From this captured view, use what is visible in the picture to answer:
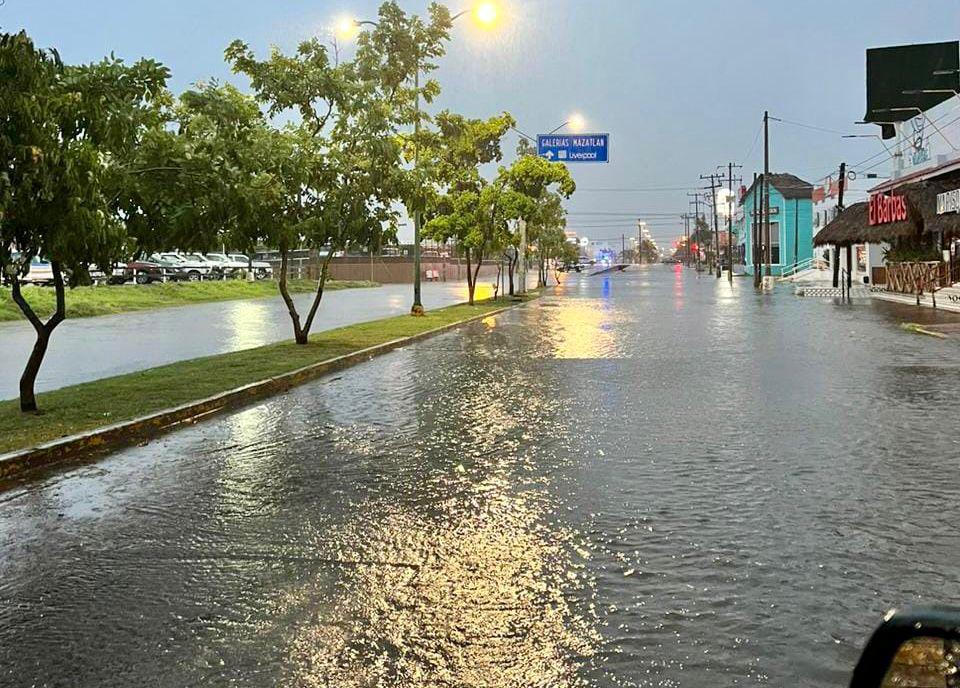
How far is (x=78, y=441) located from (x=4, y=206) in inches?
93.0

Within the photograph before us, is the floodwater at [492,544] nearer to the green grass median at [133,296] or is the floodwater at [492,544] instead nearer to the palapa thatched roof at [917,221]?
the green grass median at [133,296]

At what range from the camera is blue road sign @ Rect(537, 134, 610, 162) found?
4584 cm

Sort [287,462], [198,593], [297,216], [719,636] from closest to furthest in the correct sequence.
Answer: [719,636] → [198,593] → [287,462] → [297,216]

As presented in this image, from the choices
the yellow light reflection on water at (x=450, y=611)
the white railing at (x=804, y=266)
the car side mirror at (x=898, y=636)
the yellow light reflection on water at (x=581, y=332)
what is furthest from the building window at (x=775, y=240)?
the car side mirror at (x=898, y=636)

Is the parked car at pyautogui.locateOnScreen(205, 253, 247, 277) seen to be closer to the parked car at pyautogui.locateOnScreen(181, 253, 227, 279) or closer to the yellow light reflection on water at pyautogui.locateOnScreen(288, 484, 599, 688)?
the parked car at pyautogui.locateOnScreen(181, 253, 227, 279)

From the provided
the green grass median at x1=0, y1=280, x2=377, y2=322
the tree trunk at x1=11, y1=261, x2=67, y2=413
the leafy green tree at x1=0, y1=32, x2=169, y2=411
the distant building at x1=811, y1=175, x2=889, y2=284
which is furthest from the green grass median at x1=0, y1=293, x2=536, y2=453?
the distant building at x1=811, y1=175, x2=889, y2=284

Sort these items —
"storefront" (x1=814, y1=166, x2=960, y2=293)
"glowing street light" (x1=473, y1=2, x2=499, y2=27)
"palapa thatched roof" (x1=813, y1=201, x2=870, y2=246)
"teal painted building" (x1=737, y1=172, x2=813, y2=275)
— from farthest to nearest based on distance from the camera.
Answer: "teal painted building" (x1=737, y1=172, x2=813, y2=275) → "palapa thatched roof" (x1=813, y1=201, x2=870, y2=246) → "storefront" (x1=814, y1=166, x2=960, y2=293) → "glowing street light" (x1=473, y1=2, x2=499, y2=27)

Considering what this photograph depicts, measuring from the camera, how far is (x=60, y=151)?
34.1 feet

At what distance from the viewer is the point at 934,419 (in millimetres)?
11148

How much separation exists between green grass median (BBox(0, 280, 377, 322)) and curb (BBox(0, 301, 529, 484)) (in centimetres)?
1211

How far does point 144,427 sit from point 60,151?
2.96 meters

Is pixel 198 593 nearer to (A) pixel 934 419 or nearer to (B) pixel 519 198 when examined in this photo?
(A) pixel 934 419

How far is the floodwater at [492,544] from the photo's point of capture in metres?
4.49

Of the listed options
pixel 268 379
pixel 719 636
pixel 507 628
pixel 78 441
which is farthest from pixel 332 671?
pixel 268 379
